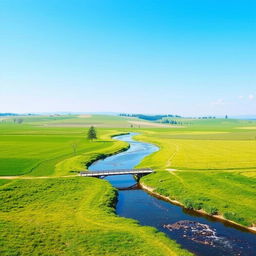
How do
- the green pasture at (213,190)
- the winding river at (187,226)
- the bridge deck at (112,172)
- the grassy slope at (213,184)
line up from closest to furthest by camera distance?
1. the winding river at (187,226)
2. the green pasture at (213,190)
3. the grassy slope at (213,184)
4. the bridge deck at (112,172)

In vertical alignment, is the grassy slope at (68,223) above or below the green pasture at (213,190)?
below

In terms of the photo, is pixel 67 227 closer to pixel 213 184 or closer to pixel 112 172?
pixel 112 172

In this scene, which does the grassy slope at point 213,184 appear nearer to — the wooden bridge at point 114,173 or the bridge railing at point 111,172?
the wooden bridge at point 114,173

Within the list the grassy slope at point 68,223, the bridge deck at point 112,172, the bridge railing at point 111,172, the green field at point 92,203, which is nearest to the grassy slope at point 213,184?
the green field at point 92,203

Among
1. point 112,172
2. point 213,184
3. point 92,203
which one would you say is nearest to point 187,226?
point 92,203

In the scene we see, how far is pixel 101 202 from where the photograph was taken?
4575 cm

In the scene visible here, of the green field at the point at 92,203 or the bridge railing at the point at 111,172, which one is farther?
the bridge railing at the point at 111,172

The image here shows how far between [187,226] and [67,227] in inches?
677

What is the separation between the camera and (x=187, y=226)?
38.2 meters

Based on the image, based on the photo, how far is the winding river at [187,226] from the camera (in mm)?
32094

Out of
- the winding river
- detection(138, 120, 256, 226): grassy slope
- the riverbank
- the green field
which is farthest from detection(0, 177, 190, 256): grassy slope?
detection(138, 120, 256, 226): grassy slope

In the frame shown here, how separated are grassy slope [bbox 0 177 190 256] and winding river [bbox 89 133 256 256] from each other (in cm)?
250

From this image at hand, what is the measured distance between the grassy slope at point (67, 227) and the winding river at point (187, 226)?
250 cm

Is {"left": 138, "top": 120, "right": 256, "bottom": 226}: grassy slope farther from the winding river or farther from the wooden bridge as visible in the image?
the winding river
